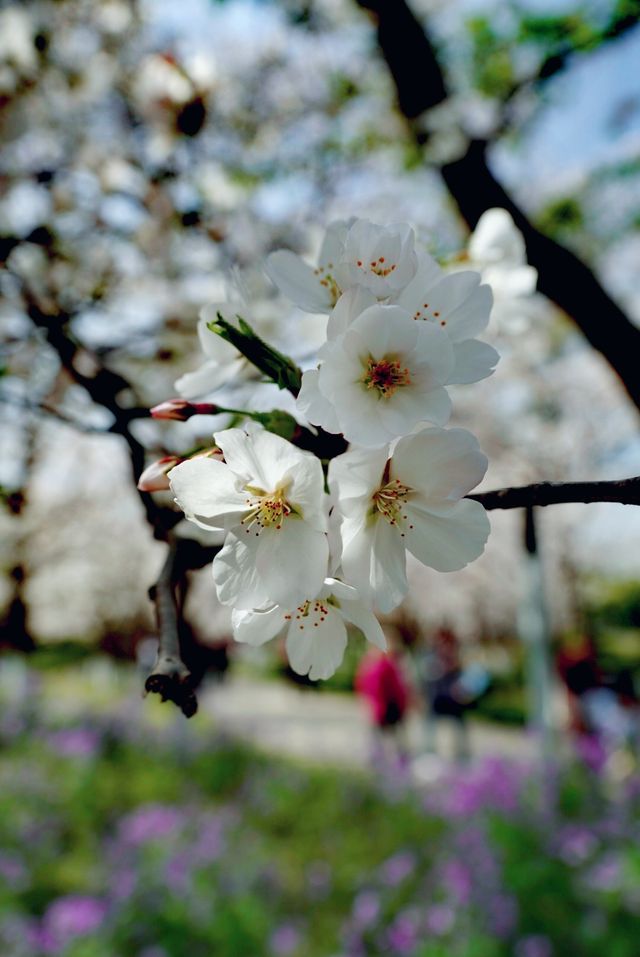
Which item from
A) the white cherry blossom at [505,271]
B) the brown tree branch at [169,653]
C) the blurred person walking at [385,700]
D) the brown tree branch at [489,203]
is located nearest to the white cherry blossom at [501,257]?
the white cherry blossom at [505,271]

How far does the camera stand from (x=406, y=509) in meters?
0.59

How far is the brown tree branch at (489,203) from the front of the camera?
133 cm

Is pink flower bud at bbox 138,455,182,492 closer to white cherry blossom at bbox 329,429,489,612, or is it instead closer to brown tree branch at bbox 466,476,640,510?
white cherry blossom at bbox 329,429,489,612

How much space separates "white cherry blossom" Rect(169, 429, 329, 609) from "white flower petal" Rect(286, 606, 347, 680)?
108mm

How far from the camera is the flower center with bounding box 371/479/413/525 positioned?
1.90 feet

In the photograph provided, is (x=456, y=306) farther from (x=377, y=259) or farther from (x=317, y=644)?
(x=317, y=644)

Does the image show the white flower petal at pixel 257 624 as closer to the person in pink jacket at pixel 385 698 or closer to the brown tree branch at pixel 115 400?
the brown tree branch at pixel 115 400

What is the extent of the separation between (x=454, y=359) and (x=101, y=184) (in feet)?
8.83

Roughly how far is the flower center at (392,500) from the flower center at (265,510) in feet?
0.23

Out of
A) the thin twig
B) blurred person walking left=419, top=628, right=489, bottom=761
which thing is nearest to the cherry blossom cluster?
the thin twig

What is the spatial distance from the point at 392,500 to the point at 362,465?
0.06 meters

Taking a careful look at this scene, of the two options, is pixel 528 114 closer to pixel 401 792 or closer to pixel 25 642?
pixel 25 642

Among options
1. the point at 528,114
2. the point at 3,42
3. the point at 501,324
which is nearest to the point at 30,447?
the point at 3,42

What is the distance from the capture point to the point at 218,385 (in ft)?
2.55
